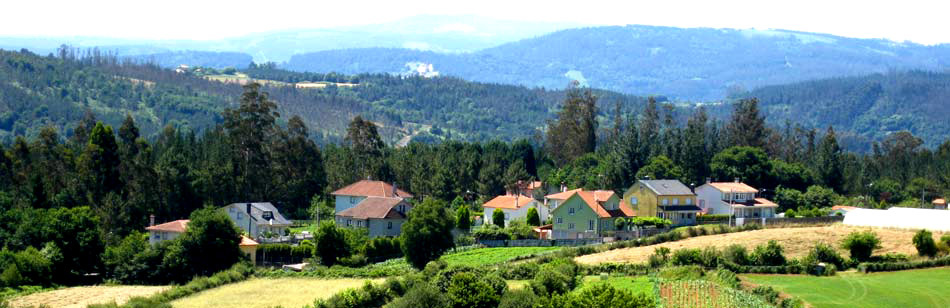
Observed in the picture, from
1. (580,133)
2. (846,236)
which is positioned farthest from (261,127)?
(846,236)

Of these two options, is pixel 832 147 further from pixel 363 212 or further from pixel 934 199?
pixel 363 212

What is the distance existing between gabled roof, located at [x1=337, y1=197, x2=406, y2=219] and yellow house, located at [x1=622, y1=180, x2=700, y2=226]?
16489mm

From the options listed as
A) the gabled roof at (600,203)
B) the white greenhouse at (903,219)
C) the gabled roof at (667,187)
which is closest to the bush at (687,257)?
the white greenhouse at (903,219)

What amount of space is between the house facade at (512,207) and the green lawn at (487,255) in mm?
14120

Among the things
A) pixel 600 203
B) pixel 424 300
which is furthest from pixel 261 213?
pixel 424 300

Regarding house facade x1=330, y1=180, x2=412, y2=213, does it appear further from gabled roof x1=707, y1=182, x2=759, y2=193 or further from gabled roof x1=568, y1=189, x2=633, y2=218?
gabled roof x1=707, y1=182, x2=759, y2=193

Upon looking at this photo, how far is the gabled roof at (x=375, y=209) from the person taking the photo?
8425 cm

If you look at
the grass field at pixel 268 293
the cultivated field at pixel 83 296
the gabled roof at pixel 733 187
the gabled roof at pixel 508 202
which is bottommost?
the cultivated field at pixel 83 296

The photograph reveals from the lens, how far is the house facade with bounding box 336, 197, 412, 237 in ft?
276

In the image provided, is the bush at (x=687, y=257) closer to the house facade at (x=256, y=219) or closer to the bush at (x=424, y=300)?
the bush at (x=424, y=300)

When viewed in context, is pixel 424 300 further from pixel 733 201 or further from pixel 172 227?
pixel 733 201

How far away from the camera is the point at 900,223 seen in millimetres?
75375

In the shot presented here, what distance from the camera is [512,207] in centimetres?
9256

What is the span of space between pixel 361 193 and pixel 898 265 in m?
43.6
